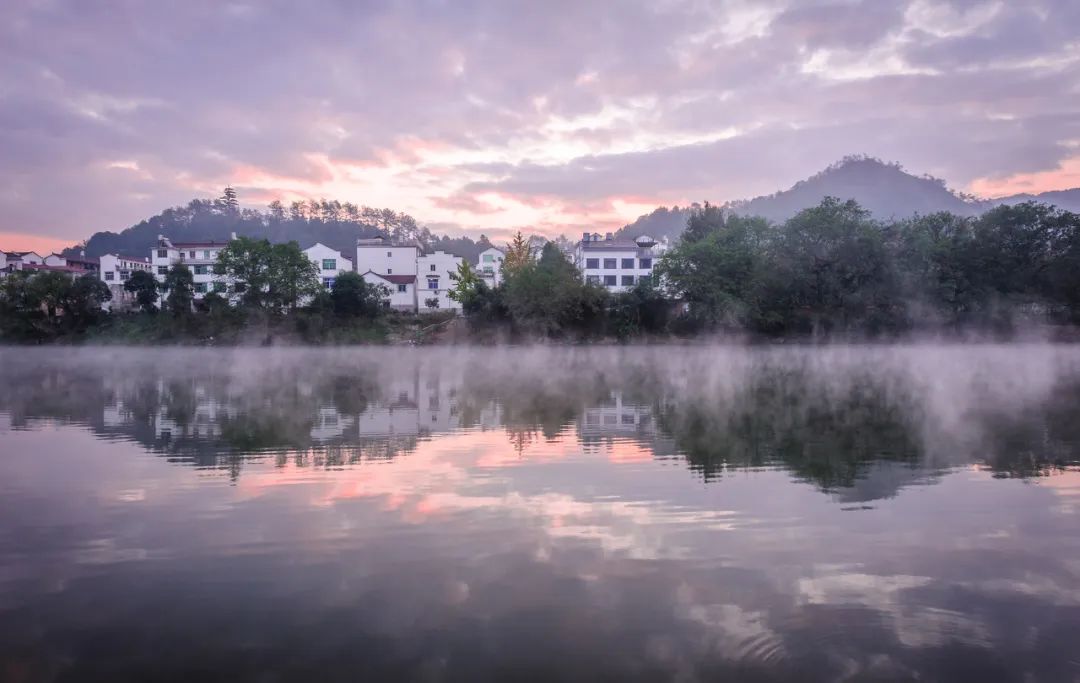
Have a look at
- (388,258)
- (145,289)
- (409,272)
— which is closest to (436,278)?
(409,272)

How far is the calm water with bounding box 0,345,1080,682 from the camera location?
16.5 ft

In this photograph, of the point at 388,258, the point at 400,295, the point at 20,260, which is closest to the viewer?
the point at 400,295

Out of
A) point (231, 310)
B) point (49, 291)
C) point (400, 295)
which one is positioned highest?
point (400, 295)

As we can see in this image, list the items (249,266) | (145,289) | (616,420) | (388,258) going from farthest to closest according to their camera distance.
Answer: (388,258), (145,289), (249,266), (616,420)

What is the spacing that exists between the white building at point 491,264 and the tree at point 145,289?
37547 millimetres

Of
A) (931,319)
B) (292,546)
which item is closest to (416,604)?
(292,546)

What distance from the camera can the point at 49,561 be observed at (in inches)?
272

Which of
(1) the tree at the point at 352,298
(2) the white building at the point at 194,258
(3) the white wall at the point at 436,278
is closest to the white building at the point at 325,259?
(3) the white wall at the point at 436,278

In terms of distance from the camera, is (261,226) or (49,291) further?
(261,226)

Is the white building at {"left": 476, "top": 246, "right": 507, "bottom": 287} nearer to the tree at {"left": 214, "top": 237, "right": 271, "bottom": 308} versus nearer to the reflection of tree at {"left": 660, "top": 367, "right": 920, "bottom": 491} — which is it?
the tree at {"left": 214, "top": 237, "right": 271, "bottom": 308}

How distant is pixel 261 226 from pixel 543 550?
188 meters

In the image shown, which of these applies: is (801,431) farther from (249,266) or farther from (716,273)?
(249,266)

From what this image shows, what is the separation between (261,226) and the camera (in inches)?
7087

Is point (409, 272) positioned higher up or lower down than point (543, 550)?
higher up
